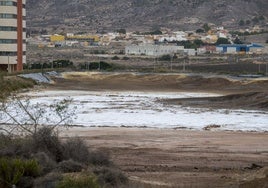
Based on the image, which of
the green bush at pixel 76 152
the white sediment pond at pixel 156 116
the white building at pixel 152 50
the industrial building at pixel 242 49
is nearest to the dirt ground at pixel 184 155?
the green bush at pixel 76 152

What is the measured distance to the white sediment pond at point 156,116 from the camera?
43.1 metres

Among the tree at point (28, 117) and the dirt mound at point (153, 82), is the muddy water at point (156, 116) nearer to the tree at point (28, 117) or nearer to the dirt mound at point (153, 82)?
the tree at point (28, 117)

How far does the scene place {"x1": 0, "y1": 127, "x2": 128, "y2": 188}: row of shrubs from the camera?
17800 mm

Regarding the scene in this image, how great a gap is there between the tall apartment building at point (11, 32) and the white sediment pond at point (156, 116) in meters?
31.2

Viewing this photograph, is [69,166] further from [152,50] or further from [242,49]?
[242,49]

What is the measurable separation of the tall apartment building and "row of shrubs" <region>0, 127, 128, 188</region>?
6987 centimetres

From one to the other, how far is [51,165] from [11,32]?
7337cm

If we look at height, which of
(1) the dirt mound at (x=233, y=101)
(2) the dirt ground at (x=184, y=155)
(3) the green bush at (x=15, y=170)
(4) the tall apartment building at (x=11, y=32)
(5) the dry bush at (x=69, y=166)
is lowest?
(1) the dirt mound at (x=233, y=101)

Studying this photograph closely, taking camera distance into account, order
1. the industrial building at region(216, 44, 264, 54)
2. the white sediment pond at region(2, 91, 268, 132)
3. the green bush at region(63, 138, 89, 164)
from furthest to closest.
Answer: the industrial building at region(216, 44, 264, 54)
the white sediment pond at region(2, 91, 268, 132)
the green bush at region(63, 138, 89, 164)

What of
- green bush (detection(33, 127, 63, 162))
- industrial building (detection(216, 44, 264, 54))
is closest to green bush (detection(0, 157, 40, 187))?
green bush (detection(33, 127, 63, 162))

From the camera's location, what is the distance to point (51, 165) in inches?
798

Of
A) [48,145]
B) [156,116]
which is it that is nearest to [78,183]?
[48,145]

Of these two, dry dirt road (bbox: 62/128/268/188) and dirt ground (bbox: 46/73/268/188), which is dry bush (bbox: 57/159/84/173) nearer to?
dirt ground (bbox: 46/73/268/188)

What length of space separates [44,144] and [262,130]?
21.7 metres
